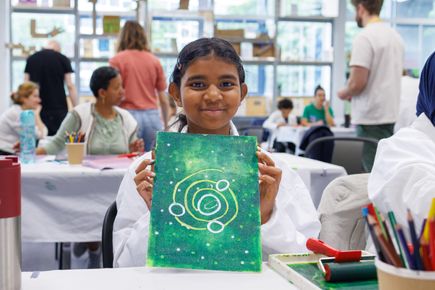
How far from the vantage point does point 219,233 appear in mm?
957

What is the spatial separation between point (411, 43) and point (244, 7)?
290 cm

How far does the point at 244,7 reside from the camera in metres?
9.12

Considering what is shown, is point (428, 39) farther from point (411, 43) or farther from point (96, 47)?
point (96, 47)

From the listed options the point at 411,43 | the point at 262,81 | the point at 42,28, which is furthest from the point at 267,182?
the point at 411,43

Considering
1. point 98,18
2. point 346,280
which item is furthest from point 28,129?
point 98,18

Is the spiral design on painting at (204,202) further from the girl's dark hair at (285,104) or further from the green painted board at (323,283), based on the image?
the girl's dark hair at (285,104)

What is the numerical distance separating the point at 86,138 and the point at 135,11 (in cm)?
542

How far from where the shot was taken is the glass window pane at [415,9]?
9.63 meters

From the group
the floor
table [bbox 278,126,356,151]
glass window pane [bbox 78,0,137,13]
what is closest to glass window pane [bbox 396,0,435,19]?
table [bbox 278,126,356,151]

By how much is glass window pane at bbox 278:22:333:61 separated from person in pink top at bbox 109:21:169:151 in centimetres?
524

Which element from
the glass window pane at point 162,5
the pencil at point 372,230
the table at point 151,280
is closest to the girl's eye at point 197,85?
the table at point 151,280

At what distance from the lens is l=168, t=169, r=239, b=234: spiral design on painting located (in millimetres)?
962

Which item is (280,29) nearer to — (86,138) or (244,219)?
(86,138)

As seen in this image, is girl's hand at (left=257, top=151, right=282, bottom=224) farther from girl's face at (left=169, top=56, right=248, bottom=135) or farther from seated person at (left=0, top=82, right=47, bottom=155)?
seated person at (left=0, top=82, right=47, bottom=155)
